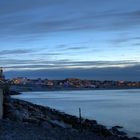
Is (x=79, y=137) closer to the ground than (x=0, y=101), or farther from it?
closer to the ground

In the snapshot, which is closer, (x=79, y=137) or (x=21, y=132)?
(x=21, y=132)

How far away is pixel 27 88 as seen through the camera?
199 metres

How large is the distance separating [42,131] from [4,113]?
17.5 ft

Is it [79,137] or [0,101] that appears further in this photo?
[0,101]

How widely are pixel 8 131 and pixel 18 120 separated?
4576 millimetres

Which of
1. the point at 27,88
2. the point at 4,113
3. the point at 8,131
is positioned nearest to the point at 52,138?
the point at 8,131

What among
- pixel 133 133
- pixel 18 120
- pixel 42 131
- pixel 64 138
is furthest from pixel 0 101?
pixel 133 133

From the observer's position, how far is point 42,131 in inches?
648

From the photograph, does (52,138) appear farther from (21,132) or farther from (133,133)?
(133,133)

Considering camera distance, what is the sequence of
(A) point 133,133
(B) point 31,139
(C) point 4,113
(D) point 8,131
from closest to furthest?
→ (B) point 31,139 < (D) point 8,131 < (C) point 4,113 < (A) point 133,133

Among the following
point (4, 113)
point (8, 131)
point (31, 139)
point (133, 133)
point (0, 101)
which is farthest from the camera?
point (133, 133)

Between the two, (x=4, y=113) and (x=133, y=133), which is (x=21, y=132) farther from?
(x=133, y=133)

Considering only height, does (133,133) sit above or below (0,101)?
below

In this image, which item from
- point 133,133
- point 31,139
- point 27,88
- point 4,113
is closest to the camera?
point 31,139
